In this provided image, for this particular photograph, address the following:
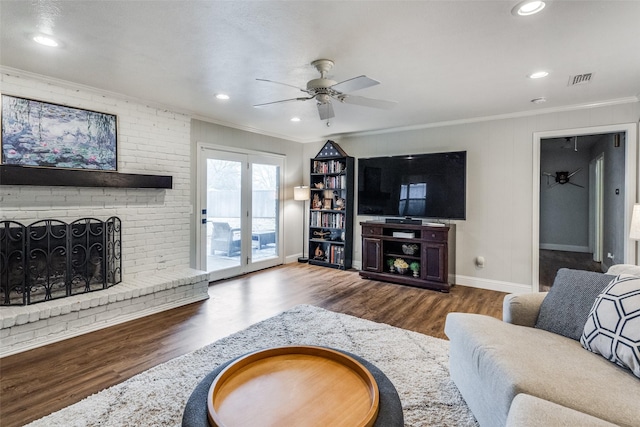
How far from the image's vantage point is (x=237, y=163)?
16.7 ft

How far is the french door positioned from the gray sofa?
11.9ft

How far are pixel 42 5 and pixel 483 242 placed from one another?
16.6 feet

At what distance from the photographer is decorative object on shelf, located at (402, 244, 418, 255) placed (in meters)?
4.71

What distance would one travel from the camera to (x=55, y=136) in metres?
3.17

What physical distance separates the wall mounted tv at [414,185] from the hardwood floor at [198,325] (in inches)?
44.9

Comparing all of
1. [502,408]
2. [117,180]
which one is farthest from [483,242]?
[117,180]

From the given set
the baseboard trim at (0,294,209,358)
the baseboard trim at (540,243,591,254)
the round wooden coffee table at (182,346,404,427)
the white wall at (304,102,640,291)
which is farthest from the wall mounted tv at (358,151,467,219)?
the baseboard trim at (540,243,591,254)

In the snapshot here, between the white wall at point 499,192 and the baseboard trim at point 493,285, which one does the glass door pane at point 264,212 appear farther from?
the baseboard trim at point 493,285

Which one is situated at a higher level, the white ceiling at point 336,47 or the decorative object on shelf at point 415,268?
the white ceiling at point 336,47

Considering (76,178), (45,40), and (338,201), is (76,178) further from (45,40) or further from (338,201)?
(338,201)

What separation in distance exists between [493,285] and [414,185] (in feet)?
5.84

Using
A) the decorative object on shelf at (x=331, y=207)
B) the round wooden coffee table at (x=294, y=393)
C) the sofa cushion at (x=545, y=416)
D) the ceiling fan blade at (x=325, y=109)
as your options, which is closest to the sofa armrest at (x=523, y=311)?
the sofa cushion at (x=545, y=416)

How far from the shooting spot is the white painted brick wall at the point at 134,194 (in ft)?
9.91

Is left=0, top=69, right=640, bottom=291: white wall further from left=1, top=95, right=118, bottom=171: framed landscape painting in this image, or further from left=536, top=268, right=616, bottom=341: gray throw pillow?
left=536, top=268, right=616, bottom=341: gray throw pillow
